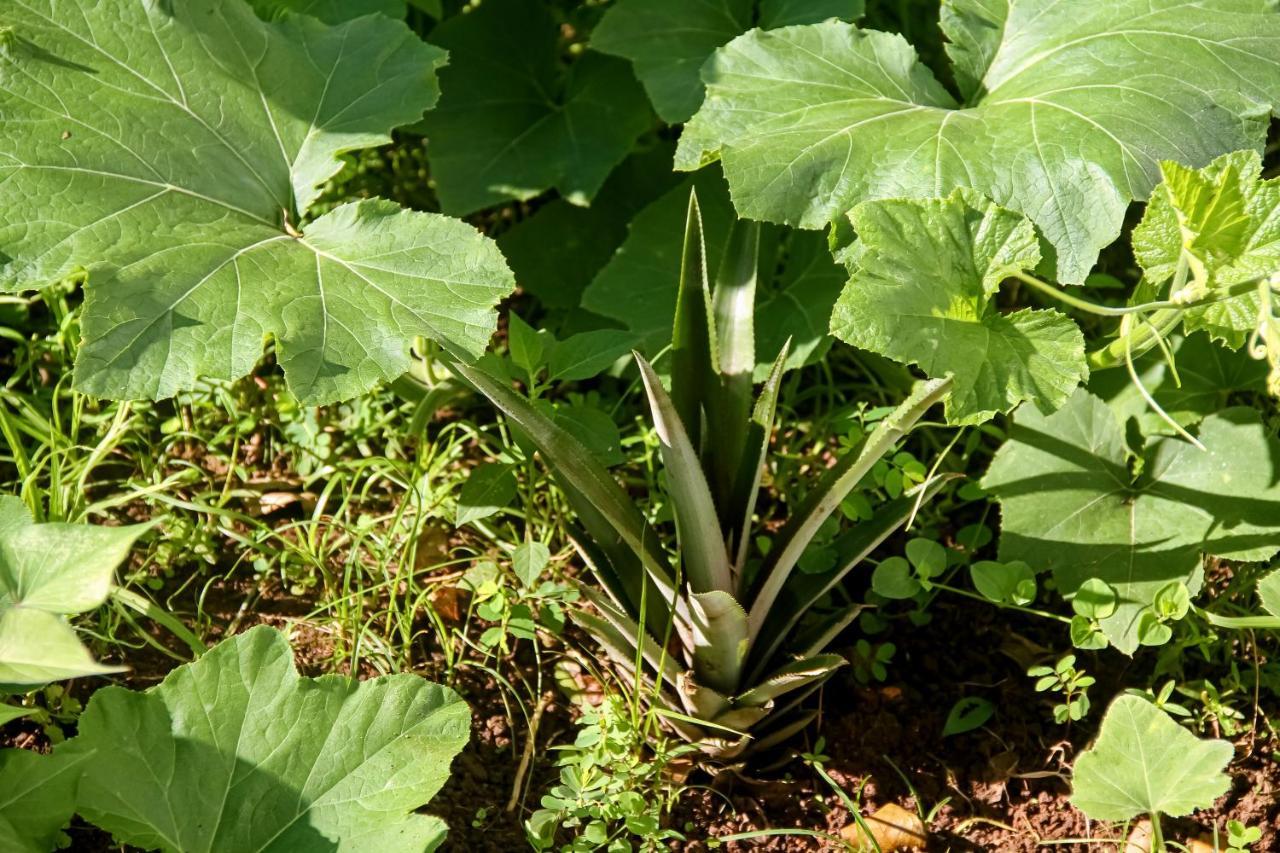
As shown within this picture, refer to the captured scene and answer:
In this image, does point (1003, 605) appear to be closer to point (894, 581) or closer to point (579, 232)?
point (894, 581)

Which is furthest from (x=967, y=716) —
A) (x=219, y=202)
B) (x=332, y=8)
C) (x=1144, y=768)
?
(x=332, y=8)

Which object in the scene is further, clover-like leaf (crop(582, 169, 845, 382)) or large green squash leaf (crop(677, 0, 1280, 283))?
clover-like leaf (crop(582, 169, 845, 382))

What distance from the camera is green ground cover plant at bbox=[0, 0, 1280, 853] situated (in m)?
1.90

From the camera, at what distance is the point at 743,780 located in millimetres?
2232

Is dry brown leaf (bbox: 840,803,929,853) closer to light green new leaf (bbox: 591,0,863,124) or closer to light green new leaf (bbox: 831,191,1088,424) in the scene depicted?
light green new leaf (bbox: 831,191,1088,424)

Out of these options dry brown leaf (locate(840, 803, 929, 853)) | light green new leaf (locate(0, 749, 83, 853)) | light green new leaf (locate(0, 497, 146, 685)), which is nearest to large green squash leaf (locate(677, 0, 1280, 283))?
dry brown leaf (locate(840, 803, 929, 853))

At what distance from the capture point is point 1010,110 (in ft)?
7.27

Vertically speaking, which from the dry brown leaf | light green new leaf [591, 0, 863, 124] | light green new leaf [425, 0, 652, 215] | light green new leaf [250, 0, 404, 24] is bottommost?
the dry brown leaf

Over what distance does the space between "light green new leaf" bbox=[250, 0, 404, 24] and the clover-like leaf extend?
0.70m

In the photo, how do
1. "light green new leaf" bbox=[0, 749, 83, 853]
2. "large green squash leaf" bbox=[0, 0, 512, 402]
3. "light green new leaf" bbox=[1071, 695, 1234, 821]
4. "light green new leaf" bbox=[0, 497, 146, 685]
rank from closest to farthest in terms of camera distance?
"light green new leaf" bbox=[0, 497, 146, 685]
"light green new leaf" bbox=[0, 749, 83, 853]
"light green new leaf" bbox=[1071, 695, 1234, 821]
"large green squash leaf" bbox=[0, 0, 512, 402]

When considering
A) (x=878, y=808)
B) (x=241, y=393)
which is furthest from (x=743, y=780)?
(x=241, y=393)

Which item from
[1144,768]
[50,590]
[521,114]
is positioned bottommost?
[1144,768]

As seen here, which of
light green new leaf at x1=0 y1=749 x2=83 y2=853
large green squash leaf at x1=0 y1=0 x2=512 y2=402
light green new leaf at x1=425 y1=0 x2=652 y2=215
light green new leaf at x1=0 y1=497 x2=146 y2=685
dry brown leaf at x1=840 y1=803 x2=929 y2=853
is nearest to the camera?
light green new leaf at x1=0 y1=497 x2=146 y2=685

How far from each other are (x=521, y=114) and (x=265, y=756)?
5.68 feet
